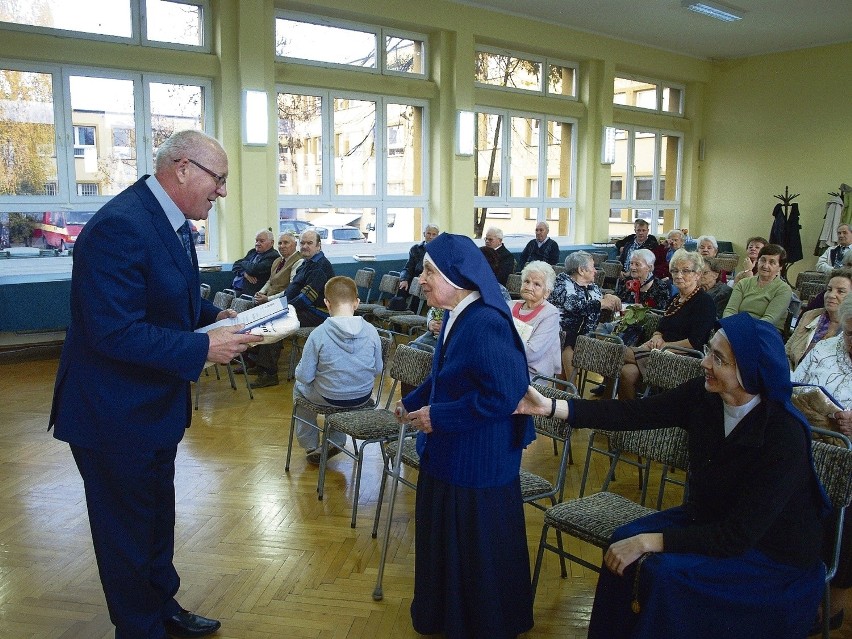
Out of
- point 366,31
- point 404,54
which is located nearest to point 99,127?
point 366,31

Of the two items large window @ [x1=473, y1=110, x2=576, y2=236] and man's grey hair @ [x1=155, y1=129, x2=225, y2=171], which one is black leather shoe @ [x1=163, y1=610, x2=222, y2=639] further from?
large window @ [x1=473, y1=110, x2=576, y2=236]

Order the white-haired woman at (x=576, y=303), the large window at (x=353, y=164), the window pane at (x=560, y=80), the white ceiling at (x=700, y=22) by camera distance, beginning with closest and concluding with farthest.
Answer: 1. the white-haired woman at (x=576, y=303)
2. the large window at (x=353, y=164)
3. the white ceiling at (x=700, y=22)
4. the window pane at (x=560, y=80)

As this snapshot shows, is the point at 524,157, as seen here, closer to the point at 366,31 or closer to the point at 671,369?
the point at 366,31

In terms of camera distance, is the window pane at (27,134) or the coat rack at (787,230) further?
the coat rack at (787,230)

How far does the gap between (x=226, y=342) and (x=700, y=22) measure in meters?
11.4

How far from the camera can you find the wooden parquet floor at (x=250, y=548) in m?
2.80

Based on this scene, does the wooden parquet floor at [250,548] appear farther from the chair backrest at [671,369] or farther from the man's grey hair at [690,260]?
the man's grey hair at [690,260]

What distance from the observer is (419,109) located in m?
10.7

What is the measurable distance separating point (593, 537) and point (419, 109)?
29.7 feet

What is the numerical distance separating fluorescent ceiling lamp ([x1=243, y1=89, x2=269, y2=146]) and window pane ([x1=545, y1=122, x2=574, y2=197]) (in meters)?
5.34

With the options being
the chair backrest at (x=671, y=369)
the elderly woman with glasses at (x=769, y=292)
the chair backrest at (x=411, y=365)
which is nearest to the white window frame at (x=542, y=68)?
the elderly woman with glasses at (x=769, y=292)

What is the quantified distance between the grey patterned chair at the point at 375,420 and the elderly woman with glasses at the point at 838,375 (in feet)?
6.04

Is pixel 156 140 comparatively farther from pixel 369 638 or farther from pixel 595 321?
pixel 369 638

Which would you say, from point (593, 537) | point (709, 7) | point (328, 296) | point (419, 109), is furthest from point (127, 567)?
point (709, 7)
